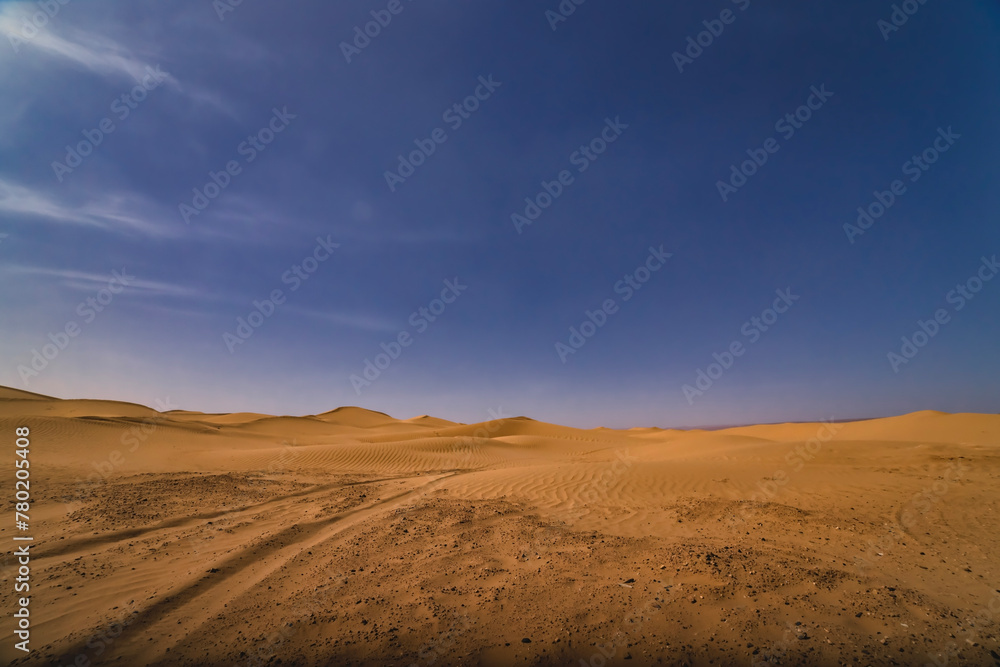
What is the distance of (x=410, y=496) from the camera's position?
31.8ft

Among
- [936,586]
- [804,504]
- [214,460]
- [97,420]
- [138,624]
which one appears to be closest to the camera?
[138,624]

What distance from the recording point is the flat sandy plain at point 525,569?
3.31 m

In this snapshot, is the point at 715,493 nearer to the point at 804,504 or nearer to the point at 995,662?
the point at 804,504

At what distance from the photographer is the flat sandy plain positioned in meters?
3.31

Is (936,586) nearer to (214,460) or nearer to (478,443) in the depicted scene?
(214,460)

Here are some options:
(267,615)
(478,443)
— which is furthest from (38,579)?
(478,443)

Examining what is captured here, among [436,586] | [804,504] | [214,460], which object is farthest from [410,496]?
[214,460]

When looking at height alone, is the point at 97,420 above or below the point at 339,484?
above

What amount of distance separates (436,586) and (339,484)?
823 centimetres

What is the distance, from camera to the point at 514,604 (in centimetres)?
391

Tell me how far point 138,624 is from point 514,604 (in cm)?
375

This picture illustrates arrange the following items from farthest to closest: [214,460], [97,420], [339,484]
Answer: [97,420], [214,460], [339,484]

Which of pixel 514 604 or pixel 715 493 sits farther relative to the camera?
pixel 715 493

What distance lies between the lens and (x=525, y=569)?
4.79 meters
